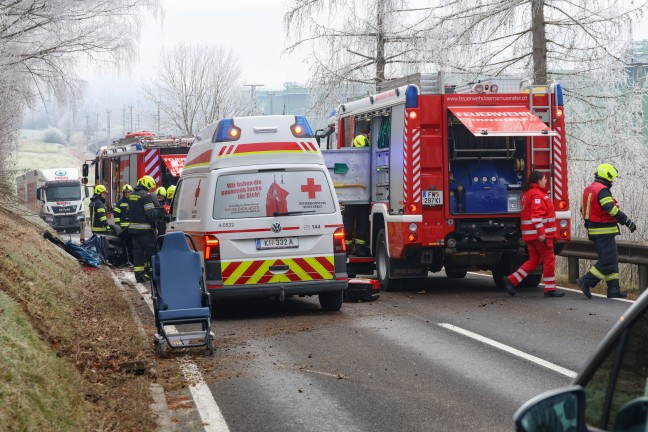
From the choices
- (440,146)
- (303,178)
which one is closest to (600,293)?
(440,146)

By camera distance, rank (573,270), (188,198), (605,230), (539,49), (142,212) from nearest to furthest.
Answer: (188,198) → (605,230) → (573,270) → (142,212) → (539,49)

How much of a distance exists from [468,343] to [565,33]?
1392 centimetres

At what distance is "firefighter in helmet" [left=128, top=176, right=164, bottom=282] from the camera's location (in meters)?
18.2

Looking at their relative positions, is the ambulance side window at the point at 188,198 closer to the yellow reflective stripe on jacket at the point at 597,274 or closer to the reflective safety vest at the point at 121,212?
the yellow reflective stripe on jacket at the point at 597,274

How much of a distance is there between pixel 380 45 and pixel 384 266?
14348 millimetres

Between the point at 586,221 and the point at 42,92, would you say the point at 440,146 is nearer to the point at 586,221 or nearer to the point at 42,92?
the point at 586,221

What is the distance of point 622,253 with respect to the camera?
15.4 metres

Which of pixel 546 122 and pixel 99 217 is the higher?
pixel 546 122

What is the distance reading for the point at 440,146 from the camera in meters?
15.5

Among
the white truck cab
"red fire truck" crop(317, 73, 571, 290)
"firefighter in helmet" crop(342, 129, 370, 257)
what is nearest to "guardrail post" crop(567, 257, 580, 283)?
"red fire truck" crop(317, 73, 571, 290)

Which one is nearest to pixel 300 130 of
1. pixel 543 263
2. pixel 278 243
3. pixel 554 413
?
pixel 278 243

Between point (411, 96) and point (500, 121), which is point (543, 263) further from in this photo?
point (411, 96)

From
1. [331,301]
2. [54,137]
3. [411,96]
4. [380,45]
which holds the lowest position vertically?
[331,301]

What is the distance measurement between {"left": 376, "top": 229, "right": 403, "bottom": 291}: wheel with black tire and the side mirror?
1355cm
